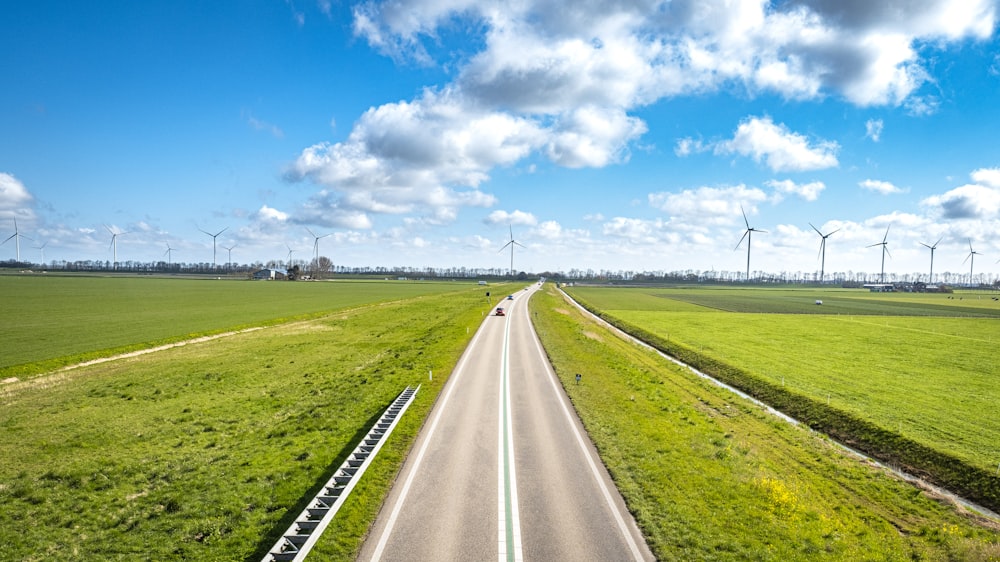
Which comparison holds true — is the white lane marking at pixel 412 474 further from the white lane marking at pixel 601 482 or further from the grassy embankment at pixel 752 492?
the grassy embankment at pixel 752 492

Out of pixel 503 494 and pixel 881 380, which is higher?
pixel 503 494

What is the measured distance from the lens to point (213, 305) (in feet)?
298

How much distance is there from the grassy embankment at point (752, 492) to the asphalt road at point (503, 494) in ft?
3.84

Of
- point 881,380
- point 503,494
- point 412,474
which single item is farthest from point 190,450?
point 881,380

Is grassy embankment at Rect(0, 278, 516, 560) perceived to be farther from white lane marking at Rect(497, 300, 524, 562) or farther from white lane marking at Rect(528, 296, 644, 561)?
white lane marking at Rect(528, 296, 644, 561)

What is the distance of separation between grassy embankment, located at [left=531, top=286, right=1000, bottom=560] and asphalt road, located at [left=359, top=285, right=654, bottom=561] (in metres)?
1.17

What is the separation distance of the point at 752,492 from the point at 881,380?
29.0 meters

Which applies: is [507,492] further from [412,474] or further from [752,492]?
[752,492]

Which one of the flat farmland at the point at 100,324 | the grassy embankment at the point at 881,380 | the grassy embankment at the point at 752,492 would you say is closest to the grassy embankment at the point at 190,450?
the flat farmland at the point at 100,324

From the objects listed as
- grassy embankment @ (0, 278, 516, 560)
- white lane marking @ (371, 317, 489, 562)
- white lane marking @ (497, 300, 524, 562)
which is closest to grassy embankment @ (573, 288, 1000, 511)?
white lane marking @ (497, 300, 524, 562)

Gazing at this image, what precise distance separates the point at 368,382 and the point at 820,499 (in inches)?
973

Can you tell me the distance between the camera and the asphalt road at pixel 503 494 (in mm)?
12953

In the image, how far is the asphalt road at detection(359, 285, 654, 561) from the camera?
13.0 meters

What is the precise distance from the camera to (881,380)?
3759cm
